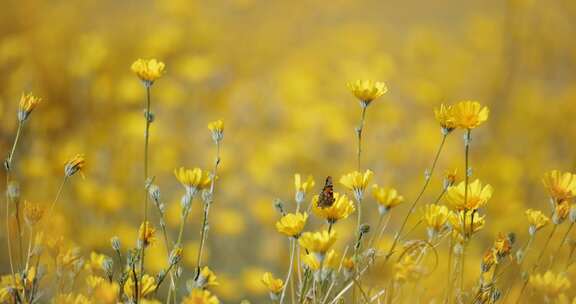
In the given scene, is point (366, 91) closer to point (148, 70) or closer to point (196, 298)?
point (148, 70)

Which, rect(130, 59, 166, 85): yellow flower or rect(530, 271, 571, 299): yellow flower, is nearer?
rect(530, 271, 571, 299): yellow flower

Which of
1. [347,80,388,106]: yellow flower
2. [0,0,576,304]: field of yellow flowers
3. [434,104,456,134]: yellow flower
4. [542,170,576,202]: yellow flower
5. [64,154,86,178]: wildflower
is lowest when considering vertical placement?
[0,0,576,304]: field of yellow flowers

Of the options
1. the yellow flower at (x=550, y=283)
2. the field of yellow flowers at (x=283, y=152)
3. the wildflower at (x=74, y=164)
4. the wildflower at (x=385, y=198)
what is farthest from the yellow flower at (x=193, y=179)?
the yellow flower at (x=550, y=283)

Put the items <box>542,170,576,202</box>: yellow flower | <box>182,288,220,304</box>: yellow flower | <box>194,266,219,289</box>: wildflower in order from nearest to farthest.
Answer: <box>182,288,220,304</box>: yellow flower → <box>194,266,219,289</box>: wildflower → <box>542,170,576,202</box>: yellow flower

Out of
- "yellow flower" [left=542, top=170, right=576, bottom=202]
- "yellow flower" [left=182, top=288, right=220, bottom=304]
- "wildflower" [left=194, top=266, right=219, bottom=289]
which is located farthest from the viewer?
"yellow flower" [left=542, top=170, right=576, bottom=202]

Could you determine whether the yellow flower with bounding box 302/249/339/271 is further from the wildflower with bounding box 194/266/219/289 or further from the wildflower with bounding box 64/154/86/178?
the wildflower with bounding box 64/154/86/178

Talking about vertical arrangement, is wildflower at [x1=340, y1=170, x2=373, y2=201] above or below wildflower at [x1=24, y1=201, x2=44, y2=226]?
above

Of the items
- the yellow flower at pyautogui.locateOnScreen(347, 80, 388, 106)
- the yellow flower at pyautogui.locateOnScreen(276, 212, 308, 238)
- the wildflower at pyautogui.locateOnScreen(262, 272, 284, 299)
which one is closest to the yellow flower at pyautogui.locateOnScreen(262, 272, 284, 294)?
the wildflower at pyautogui.locateOnScreen(262, 272, 284, 299)

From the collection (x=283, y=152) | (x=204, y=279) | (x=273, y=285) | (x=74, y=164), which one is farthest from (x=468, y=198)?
(x=283, y=152)
